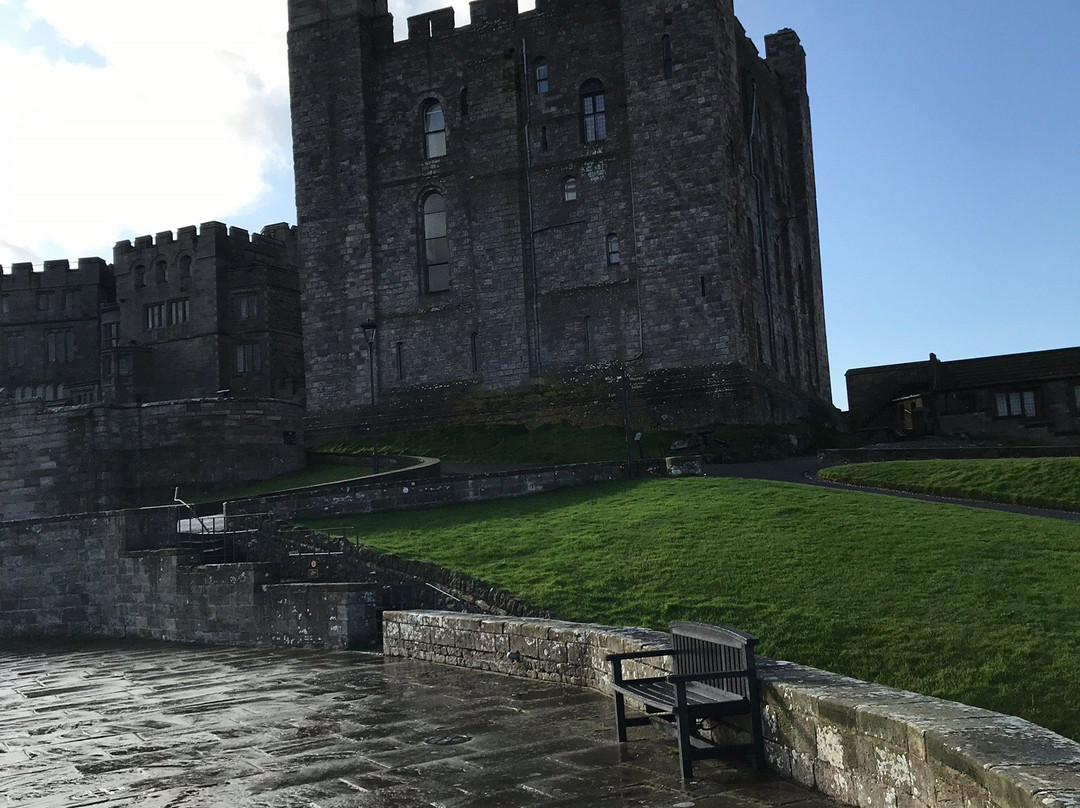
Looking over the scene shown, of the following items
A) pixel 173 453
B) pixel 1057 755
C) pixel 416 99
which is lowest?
pixel 1057 755

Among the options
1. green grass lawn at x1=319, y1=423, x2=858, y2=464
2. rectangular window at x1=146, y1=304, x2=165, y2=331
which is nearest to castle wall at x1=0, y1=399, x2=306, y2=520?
green grass lawn at x1=319, y1=423, x2=858, y2=464

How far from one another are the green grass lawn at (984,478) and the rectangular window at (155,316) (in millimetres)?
39296

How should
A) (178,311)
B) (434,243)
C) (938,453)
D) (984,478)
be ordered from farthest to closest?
(178,311) < (434,243) < (938,453) < (984,478)

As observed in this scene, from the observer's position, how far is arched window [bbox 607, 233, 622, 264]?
124ft

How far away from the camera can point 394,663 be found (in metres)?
13.1

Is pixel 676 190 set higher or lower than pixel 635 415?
higher

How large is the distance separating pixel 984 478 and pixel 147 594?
16.7 m

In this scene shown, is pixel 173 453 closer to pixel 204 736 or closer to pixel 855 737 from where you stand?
pixel 204 736

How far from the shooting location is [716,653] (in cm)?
736

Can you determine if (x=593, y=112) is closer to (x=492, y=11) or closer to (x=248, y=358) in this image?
(x=492, y=11)

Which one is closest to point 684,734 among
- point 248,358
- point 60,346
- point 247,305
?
point 248,358

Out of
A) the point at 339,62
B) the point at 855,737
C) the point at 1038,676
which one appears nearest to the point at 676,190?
the point at 339,62

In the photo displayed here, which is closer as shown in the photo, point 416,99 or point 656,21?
point 656,21

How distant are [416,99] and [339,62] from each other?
11.3ft
